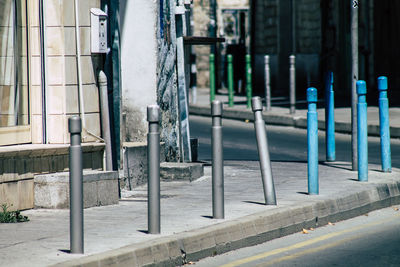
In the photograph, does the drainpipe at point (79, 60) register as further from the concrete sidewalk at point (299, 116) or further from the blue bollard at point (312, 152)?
the concrete sidewalk at point (299, 116)

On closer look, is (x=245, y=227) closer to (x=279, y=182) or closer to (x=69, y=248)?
(x=69, y=248)

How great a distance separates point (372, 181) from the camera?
1068 cm

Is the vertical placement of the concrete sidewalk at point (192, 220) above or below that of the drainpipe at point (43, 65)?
below

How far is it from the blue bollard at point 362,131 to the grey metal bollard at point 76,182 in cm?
434

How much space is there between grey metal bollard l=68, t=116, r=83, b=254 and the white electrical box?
3052mm

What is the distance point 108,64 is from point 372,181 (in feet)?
9.20

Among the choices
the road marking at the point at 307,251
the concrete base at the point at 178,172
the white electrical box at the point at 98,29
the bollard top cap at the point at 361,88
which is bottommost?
the road marking at the point at 307,251

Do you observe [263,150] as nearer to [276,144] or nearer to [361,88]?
[361,88]

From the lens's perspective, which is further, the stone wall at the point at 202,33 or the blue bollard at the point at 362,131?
the stone wall at the point at 202,33

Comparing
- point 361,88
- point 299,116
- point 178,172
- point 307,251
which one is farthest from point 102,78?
point 299,116

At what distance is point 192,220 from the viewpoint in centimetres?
839

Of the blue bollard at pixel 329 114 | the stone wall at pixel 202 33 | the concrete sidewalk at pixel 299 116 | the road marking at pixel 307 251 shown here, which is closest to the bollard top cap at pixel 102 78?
the road marking at pixel 307 251

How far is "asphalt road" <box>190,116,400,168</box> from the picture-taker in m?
14.3

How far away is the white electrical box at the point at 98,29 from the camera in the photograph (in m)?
9.84
